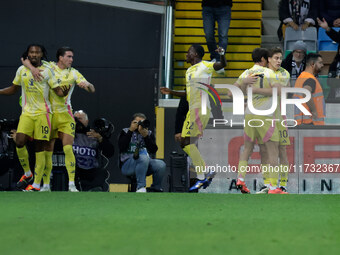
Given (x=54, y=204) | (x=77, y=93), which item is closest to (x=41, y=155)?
(x=54, y=204)

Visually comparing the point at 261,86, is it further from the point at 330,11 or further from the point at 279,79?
the point at 330,11

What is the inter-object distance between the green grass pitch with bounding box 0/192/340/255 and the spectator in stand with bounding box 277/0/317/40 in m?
5.83

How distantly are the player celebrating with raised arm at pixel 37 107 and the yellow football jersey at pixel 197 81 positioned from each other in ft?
5.39

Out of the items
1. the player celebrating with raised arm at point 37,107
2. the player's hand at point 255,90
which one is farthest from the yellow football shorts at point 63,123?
the player's hand at point 255,90

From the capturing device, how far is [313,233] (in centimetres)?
561

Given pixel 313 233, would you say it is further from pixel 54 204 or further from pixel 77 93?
pixel 77 93

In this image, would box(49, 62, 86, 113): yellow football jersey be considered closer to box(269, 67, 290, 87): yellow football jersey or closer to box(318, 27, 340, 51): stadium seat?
box(269, 67, 290, 87): yellow football jersey

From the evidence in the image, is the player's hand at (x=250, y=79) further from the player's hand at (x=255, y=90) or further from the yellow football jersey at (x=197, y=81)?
the yellow football jersey at (x=197, y=81)

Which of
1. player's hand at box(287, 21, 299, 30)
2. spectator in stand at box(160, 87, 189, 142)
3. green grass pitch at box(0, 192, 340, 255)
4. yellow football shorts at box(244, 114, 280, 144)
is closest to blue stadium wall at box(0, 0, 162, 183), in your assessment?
player's hand at box(287, 21, 299, 30)

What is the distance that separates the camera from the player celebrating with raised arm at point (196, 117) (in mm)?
10633

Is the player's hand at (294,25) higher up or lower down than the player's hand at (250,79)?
higher up

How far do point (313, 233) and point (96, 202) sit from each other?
2.91m

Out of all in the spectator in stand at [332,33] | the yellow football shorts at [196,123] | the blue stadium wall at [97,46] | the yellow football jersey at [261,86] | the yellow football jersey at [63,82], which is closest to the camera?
the yellow football jersey at [261,86]

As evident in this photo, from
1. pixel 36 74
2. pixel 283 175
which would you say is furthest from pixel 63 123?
pixel 283 175
